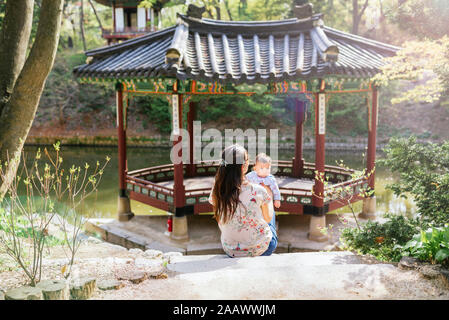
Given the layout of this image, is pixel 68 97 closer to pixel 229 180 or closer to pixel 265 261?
pixel 265 261

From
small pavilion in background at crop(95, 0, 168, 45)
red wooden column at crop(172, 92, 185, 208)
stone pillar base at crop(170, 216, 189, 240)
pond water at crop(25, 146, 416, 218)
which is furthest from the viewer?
small pavilion in background at crop(95, 0, 168, 45)

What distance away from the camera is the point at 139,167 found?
1709 cm

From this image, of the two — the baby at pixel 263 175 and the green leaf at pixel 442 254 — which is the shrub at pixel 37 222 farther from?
the green leaf at pixel 442 254

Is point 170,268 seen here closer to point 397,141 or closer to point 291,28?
point 397,141

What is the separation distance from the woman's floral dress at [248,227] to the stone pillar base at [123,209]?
550cm

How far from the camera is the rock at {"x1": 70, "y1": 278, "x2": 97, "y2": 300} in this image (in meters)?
3.19

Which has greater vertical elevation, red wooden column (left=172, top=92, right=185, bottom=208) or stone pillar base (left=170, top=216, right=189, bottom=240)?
red wooden column (left=172, top=92, right=185, bottom=208)

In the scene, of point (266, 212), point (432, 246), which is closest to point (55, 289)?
point (266, 212)

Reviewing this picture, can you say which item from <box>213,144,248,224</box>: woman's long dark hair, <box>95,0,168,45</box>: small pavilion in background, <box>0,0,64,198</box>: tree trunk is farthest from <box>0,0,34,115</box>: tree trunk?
<box>95,0,168,45</box>: small pavilion in background

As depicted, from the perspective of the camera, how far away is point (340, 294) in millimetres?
3324

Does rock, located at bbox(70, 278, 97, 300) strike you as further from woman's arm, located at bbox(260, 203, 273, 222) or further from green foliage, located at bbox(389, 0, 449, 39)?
green foliage, located at bbox(389, 0, 449, 39)

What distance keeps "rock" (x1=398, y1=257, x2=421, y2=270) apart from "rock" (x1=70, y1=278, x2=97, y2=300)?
2.82m
